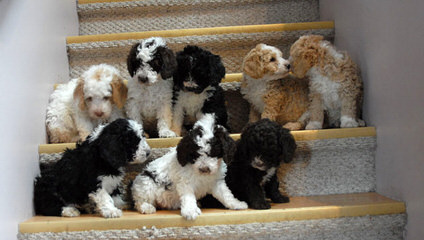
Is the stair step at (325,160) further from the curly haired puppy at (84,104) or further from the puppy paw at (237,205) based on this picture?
the puppy paw at (237,205)

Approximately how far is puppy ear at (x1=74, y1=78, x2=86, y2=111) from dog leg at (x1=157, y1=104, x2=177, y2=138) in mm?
465

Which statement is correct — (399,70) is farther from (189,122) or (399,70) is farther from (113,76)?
(113,76)

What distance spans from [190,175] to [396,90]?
113cm

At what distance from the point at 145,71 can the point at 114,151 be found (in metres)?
0.60

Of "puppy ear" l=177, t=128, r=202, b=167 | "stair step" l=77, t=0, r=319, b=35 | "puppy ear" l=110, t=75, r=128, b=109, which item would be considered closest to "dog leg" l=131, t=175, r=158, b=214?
"puppy ear" l=177, t=128, r=202, b=167

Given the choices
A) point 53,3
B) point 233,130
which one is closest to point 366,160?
point 233,130

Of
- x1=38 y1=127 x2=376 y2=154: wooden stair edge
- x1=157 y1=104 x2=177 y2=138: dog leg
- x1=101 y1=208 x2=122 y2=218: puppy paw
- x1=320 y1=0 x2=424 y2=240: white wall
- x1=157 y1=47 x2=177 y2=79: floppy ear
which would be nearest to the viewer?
x1=320 y1=0 x2=424 y2=240: white wall

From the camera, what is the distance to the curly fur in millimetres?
2072

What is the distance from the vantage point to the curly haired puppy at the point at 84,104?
8.20 feet

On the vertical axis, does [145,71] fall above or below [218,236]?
above

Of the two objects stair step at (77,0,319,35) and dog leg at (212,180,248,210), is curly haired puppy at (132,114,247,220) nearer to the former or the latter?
dog leg at (212,180,248,210)

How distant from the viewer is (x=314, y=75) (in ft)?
8.46

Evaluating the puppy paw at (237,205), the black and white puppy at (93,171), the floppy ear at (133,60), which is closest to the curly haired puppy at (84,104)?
the floppy ear at (133,60)

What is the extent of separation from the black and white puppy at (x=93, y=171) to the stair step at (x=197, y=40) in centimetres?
95
